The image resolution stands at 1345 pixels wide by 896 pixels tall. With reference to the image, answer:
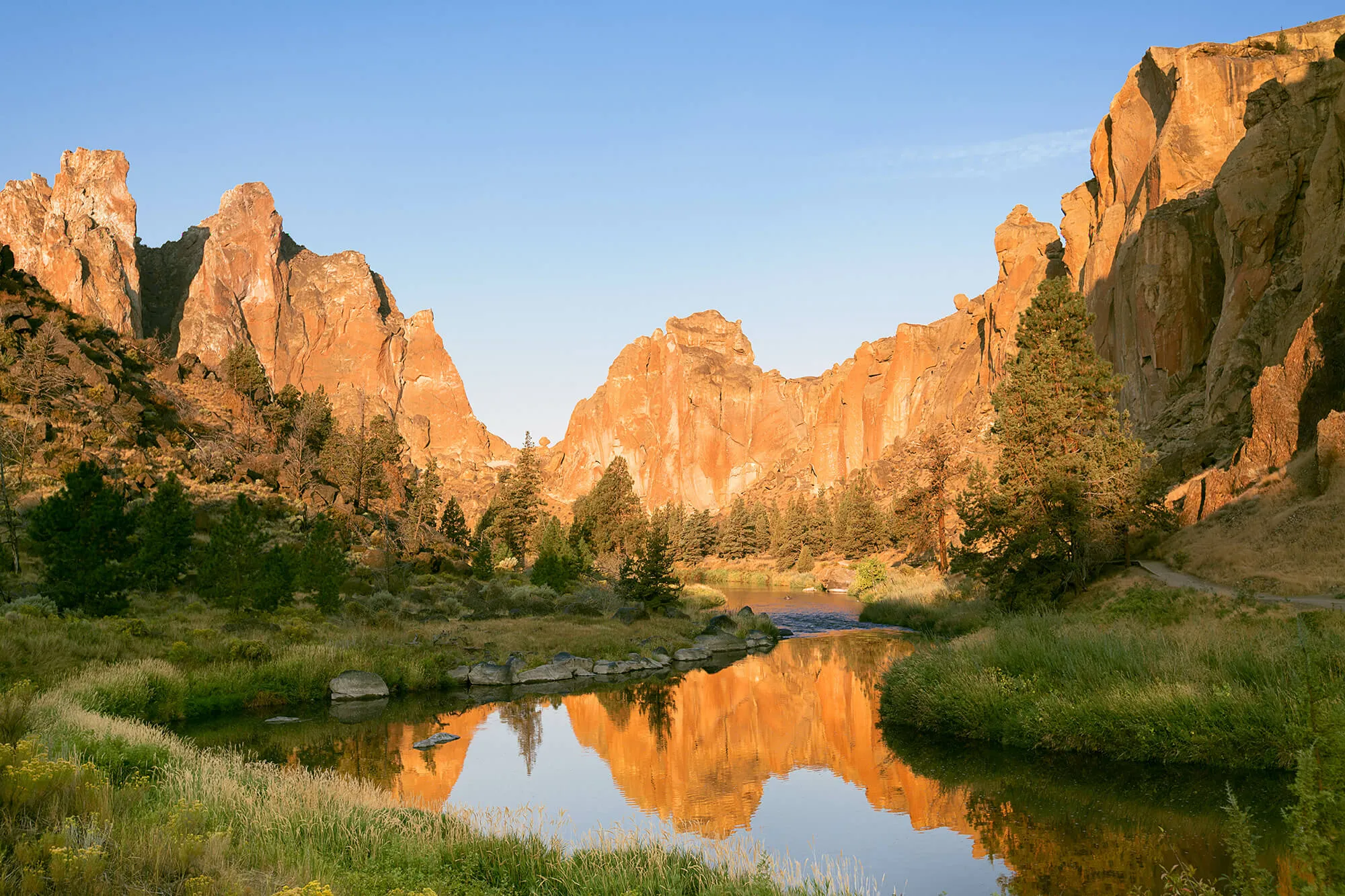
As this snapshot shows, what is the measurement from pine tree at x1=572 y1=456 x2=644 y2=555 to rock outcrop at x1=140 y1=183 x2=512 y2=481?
78.4m

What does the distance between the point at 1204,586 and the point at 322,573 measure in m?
30.2

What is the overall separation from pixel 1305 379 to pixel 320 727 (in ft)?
103

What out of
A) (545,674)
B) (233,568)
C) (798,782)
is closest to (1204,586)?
(798,782)

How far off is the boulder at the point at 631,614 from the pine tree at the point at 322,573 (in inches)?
487

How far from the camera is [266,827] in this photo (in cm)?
923

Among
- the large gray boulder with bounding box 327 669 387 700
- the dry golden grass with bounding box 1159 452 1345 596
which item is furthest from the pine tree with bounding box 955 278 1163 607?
the large gray boulder with bounding box 327 669 387 700

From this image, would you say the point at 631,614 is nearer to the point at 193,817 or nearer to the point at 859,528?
the point at 193,817

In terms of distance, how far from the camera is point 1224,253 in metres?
48.5

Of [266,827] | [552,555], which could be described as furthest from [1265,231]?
[266,827]

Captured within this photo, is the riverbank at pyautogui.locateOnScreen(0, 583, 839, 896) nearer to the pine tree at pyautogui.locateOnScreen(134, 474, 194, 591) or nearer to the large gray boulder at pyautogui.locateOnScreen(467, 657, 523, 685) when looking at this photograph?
the large gray boulder at pyautogui.locateOnScreen(467, 657, 523, 685)

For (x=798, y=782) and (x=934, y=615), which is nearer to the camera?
(x=798, y=782)

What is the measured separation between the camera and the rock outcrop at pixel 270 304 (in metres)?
158

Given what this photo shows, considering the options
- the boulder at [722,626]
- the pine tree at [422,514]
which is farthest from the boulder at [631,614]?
the pine tree at [422,514]

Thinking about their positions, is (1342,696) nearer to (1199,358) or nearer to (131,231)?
(1199,358)
